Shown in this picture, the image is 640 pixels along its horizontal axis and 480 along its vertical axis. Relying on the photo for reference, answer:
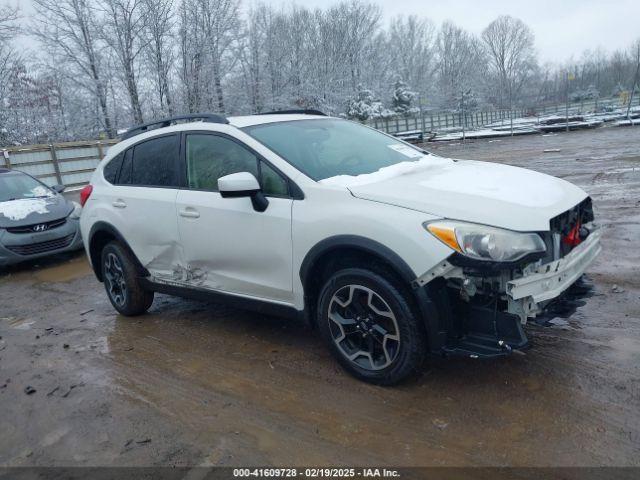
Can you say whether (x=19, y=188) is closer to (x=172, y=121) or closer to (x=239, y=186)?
(x=172, y=121)

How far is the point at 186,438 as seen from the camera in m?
3.04

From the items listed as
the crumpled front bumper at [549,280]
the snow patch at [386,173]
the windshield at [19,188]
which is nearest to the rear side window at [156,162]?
the snow patch at [386,173]

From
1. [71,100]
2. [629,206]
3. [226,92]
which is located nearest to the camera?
[629,206]

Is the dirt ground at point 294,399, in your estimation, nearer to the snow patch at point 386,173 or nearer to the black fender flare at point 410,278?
the black fender flare at point 410,278

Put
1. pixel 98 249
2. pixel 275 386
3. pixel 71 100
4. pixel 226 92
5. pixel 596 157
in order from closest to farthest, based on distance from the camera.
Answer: pixel 275 386 → pixel 98 249 → pixel 596 157 → pixel 71 100 → pixel 226 92

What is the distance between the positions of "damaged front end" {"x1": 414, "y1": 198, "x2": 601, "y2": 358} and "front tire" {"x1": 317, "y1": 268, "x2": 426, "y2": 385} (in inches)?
7.7

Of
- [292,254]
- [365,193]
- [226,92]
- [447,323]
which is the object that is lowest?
[447,323]

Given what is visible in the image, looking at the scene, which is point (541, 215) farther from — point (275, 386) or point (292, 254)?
point (275, 386)

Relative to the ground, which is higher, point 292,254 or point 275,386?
point 292,254

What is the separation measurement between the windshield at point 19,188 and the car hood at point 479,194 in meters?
7.31

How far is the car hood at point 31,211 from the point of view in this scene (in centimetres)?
793

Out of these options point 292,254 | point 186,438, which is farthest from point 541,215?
point 186,438

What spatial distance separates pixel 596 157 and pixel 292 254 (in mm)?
14202

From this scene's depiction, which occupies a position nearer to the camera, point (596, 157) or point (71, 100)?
point (596, 157)
